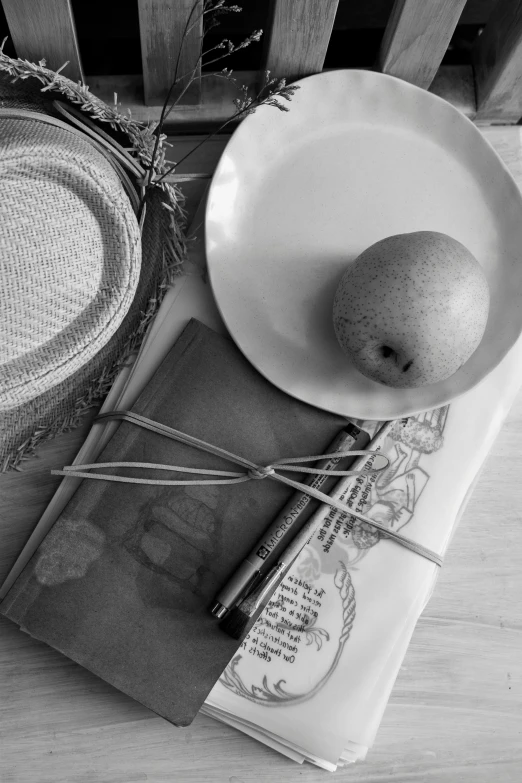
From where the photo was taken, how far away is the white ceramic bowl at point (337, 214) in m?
0.61

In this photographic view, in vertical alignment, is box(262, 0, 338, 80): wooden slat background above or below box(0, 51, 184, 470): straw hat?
above

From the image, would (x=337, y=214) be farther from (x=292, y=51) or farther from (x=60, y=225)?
(x=60, y=225)

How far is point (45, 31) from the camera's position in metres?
0.55

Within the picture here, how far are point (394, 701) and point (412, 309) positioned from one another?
1.20 feet

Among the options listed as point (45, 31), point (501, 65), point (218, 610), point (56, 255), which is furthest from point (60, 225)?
point (501, 65)

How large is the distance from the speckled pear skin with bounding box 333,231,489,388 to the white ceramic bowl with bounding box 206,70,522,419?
2.2 inches

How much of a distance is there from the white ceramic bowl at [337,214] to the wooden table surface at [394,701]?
0.51 feet

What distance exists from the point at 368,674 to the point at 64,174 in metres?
0.48

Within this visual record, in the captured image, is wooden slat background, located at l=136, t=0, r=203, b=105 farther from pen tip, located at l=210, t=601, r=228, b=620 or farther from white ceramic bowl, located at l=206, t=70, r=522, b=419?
pen tip, located at l=210, t=601, r=228, b=620

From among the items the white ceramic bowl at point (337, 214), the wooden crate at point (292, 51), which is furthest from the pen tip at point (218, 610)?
the wooden crate at point (292, 51)

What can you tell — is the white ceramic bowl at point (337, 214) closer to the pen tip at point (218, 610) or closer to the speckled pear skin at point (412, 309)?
the speckled pear skin at point (412, 309)

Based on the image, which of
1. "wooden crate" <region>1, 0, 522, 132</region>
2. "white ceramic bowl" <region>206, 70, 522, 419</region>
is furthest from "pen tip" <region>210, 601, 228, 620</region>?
"wooden crate" <region>1, 0, 522, 132</region>

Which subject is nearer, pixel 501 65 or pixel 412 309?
pixel 412 309

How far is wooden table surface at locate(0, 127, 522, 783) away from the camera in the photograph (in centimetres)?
60
